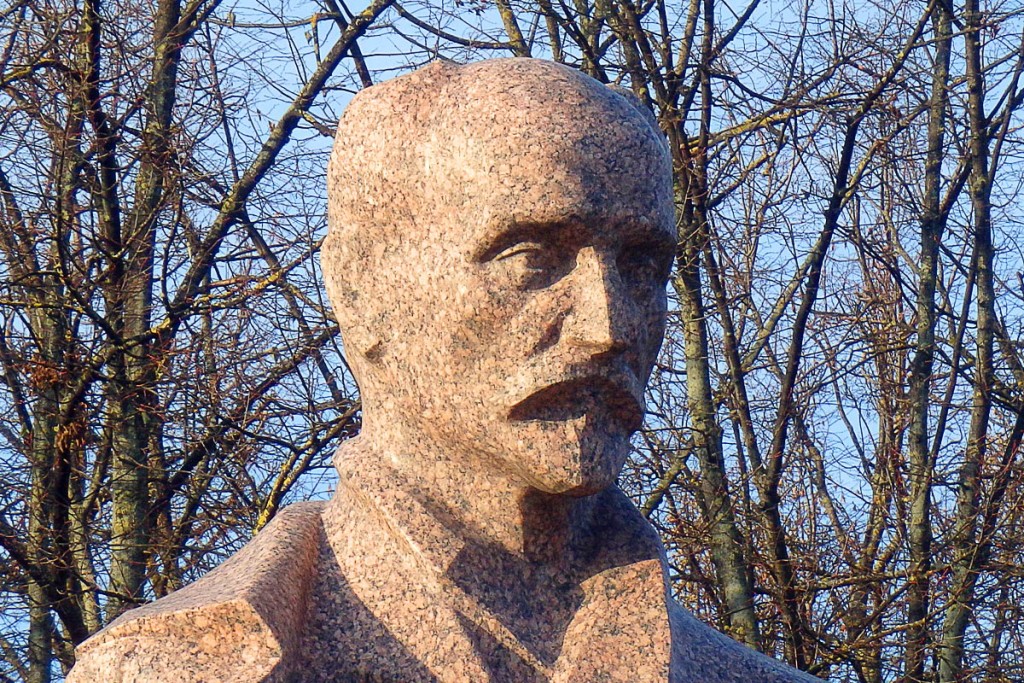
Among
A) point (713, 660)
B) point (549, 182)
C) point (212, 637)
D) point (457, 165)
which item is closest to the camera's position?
point (212, 637)

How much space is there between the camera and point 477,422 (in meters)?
3.44

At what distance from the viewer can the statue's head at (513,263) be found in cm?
336

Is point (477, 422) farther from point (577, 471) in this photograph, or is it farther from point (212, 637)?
point (212, 637)

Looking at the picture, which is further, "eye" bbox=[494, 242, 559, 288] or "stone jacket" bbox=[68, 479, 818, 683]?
"eye" bbox=[494, 242, 559, 288]

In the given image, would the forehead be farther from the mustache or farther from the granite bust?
the mustache

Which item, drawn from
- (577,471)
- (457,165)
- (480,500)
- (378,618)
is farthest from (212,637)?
(457,165)

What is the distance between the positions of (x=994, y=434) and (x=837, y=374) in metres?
1.01

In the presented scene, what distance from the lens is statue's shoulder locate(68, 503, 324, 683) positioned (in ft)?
10.6

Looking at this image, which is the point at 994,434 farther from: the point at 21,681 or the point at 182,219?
the point at 21,681

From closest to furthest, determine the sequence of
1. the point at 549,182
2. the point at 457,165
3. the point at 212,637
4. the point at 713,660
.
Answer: the point at 212,637 → the point at 549,182 → the point at 457,165 → the point at 713,660

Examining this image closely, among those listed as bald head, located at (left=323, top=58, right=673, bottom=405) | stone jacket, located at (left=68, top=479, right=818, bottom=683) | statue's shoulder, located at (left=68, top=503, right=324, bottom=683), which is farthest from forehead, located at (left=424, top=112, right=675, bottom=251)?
statue's shoulder, located at (left=68, top=503, right=324, bottom=683)

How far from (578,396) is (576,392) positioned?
0.03 feet

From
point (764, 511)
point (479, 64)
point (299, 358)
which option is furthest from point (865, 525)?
point (479, 64)

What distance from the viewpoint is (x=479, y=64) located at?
3.66 meters
